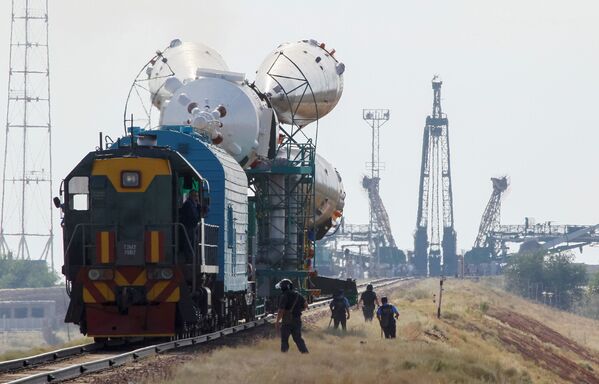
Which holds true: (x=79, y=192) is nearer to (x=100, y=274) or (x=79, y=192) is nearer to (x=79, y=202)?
(x=79, y=202)

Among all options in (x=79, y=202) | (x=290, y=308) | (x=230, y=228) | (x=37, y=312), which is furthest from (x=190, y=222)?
(x=37, y=312)

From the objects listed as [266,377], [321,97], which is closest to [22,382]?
[266,377]

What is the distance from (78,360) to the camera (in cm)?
2594

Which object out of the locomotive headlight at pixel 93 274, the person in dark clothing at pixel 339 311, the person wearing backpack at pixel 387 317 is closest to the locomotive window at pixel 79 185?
the locomotive headlight at pixel 93 274

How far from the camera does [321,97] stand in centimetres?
4584

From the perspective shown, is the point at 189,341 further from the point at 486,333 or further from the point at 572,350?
the point at 572,350

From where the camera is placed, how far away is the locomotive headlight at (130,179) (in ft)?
94.4

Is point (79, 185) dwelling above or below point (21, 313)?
above

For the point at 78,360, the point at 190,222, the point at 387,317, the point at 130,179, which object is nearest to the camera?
the point at 78,360

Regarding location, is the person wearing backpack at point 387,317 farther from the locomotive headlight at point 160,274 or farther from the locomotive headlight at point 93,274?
the locomotive headlight at point 93,274

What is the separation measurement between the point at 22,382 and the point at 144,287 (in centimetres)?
766

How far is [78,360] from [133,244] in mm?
3173

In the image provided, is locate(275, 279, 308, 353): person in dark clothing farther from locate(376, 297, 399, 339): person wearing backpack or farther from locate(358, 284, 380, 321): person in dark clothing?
locate(358, 284, 380, 321): person in dark clothing

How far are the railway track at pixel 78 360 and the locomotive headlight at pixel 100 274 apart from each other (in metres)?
1.37
